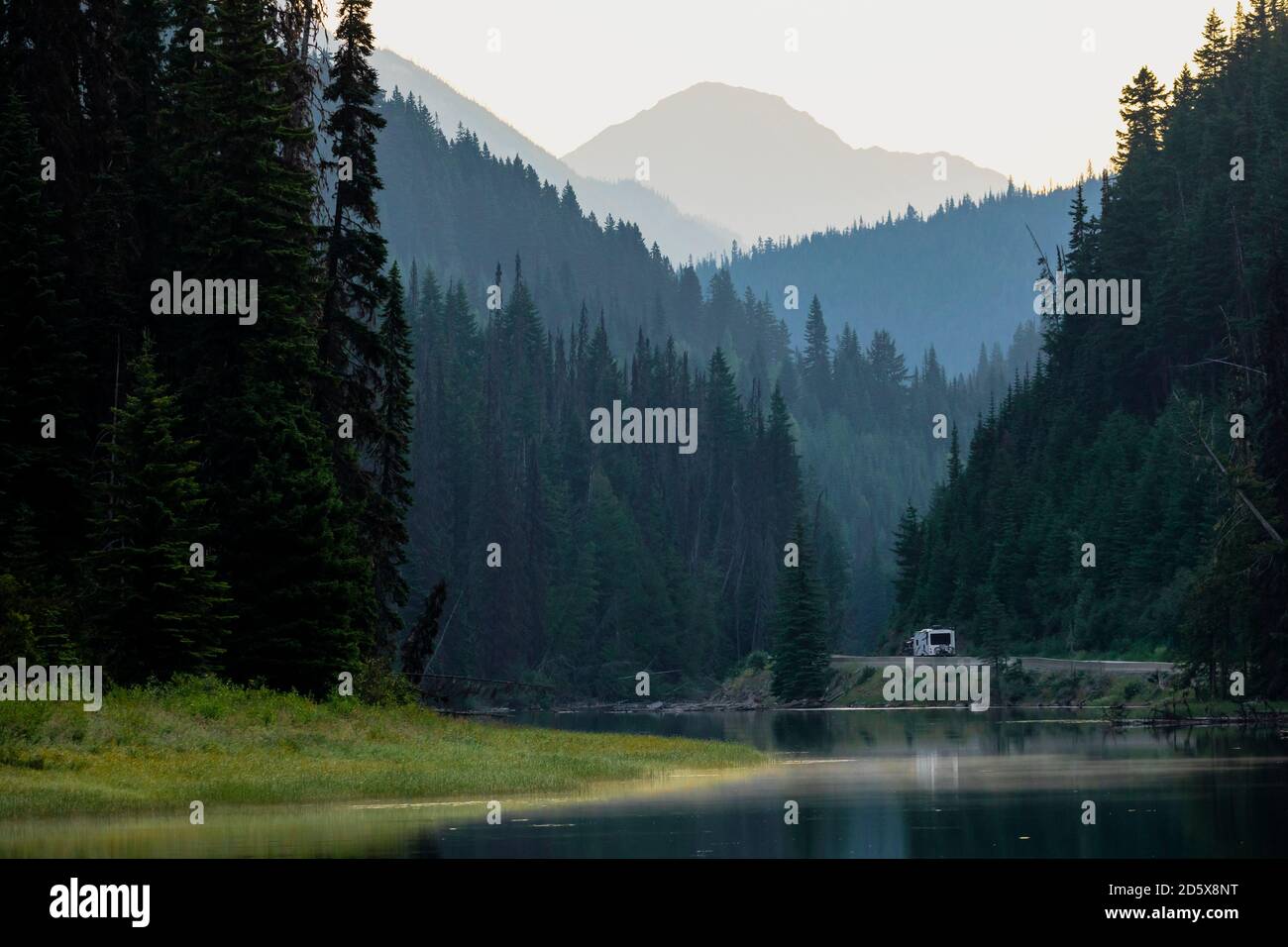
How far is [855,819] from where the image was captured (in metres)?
35.0

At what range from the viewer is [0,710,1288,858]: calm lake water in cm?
2938

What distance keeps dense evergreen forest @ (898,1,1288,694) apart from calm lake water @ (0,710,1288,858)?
16.4 meters

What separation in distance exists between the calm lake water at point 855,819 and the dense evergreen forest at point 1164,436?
53.8 feet

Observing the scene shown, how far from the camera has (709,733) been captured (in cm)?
7675

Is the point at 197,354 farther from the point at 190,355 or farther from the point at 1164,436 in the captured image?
the point at 1164,436

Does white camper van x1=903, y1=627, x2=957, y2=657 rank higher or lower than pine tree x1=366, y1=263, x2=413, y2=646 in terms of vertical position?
lower

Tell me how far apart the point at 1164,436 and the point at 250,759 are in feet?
242

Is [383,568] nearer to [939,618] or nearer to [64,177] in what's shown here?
[64,177]

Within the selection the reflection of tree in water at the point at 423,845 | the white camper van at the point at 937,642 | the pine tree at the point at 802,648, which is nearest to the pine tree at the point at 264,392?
the reflection of tree in water at the point at 423,845

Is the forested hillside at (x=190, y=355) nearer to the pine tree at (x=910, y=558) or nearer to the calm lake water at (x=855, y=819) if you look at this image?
the calm lake water at (x=855, y=819)

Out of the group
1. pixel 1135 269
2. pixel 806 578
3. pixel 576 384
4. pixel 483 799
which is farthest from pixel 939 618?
pixel 483 799

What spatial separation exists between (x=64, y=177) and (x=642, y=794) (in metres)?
30.6

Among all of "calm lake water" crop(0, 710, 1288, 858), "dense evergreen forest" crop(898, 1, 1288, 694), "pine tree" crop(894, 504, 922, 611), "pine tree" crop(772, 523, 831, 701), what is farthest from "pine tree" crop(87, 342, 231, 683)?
"pine tree" crop(894, 504, 922, 611)

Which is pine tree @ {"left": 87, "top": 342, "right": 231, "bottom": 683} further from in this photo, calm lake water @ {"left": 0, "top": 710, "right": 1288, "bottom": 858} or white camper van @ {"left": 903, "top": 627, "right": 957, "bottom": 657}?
white camper van @ {"left": 903, "top": 627, "right": 957, "bottom": 657}
